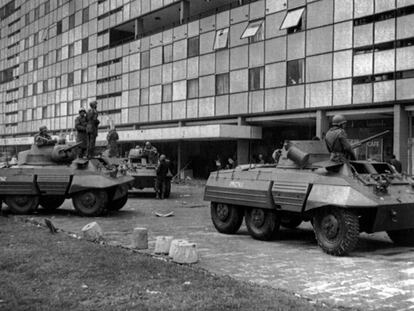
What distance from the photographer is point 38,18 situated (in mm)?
62656

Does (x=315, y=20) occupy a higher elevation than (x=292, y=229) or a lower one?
higher

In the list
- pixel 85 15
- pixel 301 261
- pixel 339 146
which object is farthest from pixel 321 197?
pixel 85 15

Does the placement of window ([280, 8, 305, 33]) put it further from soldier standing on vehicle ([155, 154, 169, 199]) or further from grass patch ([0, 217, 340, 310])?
grass patch ([0, 217, 340, 310])

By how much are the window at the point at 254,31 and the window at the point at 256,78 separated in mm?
1762

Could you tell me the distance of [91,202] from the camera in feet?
52.3

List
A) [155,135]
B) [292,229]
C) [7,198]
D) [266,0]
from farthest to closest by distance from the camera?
[155,135], [266,0], [7,198], [292,229]

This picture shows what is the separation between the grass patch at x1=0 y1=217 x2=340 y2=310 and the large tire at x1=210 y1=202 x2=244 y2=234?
3.47 m

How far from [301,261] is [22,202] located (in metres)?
9.90

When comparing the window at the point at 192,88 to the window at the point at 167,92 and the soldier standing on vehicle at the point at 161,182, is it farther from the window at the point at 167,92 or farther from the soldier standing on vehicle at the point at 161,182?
the soldier standing on vehicle at the point at 161,182

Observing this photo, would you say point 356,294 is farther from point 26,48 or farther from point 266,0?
point 26,48

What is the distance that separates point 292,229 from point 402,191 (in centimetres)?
375

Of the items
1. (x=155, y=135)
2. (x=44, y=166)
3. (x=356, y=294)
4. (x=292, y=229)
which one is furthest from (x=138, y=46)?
(x=356, y=294)

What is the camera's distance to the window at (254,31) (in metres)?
32.8

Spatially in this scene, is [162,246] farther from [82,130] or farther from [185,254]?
[82,130]
